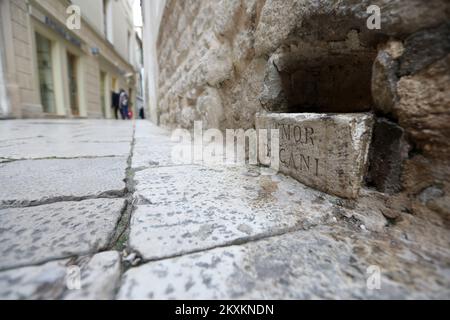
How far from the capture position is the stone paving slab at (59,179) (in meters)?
0.72

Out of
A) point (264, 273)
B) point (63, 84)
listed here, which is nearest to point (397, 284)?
point (264, 273)

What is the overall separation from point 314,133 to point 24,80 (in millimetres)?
7443

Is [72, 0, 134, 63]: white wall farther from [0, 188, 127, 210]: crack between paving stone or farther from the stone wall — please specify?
[0, 188, 127, 210]: crack between paving stone

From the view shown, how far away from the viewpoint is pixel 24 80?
18.3 ft

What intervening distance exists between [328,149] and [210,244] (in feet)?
1.52

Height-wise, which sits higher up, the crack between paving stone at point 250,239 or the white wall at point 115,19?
the white wall at point 115,19

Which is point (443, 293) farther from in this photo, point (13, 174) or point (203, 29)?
point (203, 29)

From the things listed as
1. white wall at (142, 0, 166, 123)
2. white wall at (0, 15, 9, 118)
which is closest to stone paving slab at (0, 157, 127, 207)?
white wall at (142, 0, 166, 123)

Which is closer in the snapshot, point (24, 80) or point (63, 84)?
point (24, 80)

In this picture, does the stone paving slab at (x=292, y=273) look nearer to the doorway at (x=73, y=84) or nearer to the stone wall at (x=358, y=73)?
the stone wall at (x=358, y=73)

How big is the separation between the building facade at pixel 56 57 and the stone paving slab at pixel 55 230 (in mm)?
6568

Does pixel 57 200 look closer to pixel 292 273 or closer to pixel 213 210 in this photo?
pixel 213 210

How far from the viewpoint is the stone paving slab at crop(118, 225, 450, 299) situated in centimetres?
38

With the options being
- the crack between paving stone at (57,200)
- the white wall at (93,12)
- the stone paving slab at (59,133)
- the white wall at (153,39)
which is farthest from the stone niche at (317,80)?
the white wall at (93,12)
